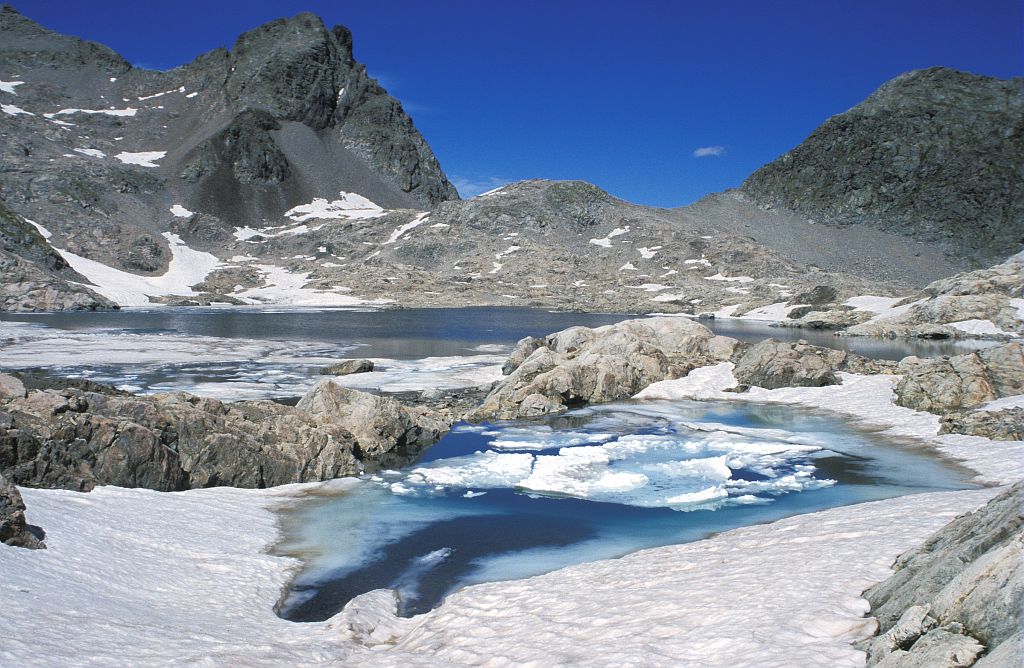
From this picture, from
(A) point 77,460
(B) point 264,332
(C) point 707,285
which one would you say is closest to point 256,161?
(C) point 707,285

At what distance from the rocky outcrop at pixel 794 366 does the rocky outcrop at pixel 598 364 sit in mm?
2893

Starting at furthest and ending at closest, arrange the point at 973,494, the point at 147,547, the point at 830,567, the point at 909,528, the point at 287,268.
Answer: the point at 287,268 → the point at 973,494 → the point at 147,547 → the point at 909,528 → the point at 830,567

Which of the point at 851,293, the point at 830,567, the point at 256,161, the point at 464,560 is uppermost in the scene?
the point at 256,161

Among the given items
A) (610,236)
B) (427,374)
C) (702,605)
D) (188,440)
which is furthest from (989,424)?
(610,236)

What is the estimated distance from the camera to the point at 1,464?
12.7 metres

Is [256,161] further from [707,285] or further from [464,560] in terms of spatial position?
[464,560]

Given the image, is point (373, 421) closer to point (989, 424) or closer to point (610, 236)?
point (989, 424)

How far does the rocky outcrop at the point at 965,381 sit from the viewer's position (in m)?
23.5

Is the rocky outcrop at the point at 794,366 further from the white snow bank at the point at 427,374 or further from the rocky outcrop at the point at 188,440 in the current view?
the rocky outcrop at the point at 188,440

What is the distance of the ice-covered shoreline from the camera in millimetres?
7211

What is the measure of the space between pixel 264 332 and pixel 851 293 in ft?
251

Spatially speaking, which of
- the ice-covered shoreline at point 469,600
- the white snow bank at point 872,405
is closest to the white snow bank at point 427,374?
the white snow bank at point 872,405

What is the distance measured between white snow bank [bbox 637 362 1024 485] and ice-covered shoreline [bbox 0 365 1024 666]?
636 cm

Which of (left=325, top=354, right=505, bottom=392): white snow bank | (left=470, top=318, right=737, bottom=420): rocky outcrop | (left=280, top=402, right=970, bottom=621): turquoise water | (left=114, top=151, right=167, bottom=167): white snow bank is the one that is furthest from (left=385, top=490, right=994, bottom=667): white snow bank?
(left=114, top=151, right=167, bottom=167): white snow bank
